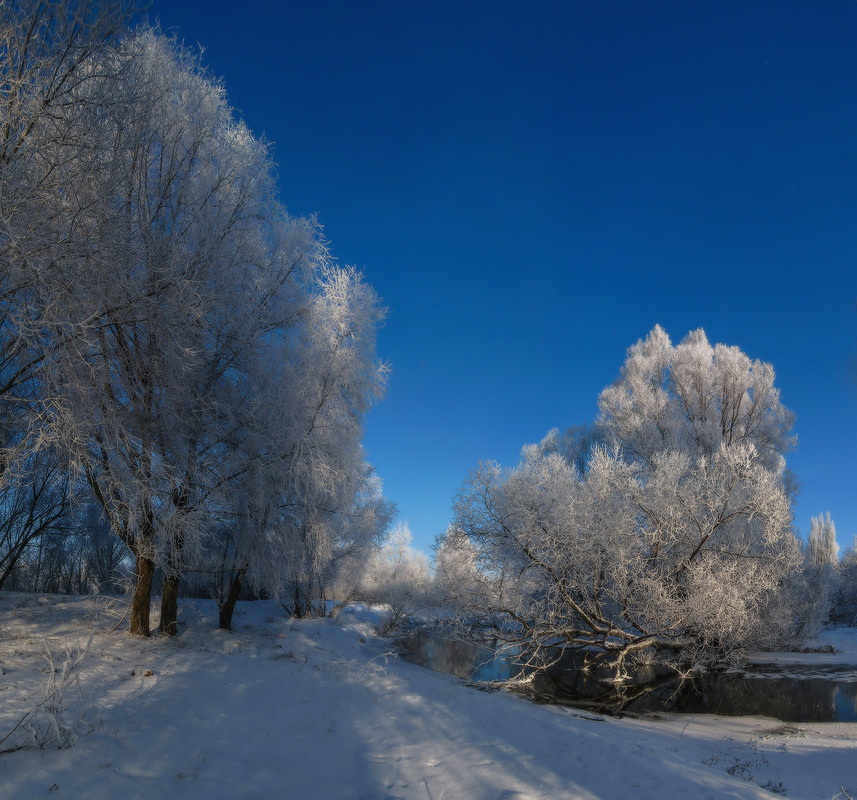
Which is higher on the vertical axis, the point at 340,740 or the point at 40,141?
the point at 40,141

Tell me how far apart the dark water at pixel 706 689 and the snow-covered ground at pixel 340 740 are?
50.9 inches

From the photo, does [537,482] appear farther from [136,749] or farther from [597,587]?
[136,749]

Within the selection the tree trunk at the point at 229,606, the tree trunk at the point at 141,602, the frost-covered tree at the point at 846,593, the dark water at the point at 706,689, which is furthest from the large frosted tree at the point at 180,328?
the frost-covered tree at the point at 846,593

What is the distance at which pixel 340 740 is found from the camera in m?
5.41

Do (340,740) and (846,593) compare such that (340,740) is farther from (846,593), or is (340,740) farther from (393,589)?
(846,593)

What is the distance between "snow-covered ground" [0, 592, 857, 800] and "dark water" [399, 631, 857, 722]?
1.29 metres

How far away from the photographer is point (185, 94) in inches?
356

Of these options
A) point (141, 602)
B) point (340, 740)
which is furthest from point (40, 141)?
point (141, 602)

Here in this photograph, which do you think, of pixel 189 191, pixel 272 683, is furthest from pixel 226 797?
pixel 189 191

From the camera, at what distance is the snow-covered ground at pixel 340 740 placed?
417 centimetres

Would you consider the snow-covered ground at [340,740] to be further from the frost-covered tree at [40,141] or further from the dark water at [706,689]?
the frost-covered tree at [40,141]

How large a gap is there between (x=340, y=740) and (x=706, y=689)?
9832 millimetres

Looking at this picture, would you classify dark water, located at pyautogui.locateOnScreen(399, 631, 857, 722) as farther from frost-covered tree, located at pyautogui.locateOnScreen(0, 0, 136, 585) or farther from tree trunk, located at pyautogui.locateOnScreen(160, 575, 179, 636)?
frost-covered tree, located at pyautogui.locateOnScreen(0, 0, 136, 585)

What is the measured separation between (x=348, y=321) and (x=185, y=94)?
5.05 meters
